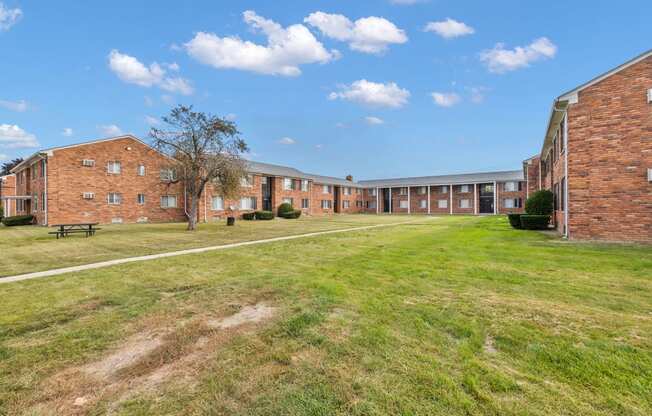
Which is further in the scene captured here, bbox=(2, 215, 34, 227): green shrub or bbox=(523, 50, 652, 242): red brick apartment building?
bbox=(2, 215, 34, 227): green shrub

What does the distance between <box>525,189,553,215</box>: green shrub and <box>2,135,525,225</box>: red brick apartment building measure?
63.3 ft

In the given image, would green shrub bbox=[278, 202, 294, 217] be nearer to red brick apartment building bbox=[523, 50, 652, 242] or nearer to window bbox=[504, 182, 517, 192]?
red brick apartment building bbox=[523, 50, 652, 242]

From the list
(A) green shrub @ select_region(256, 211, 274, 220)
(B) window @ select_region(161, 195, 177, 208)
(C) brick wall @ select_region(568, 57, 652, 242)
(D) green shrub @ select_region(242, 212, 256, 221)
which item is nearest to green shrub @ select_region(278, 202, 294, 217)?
(A) green shrub @ select_region(256, 211, 274, 220)

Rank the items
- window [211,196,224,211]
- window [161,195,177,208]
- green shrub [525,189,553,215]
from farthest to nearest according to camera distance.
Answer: window [211,196,224,211]
window [161,195,177,208]
green shrub [525,189,553,215]

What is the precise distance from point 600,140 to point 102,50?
→ 2783cm

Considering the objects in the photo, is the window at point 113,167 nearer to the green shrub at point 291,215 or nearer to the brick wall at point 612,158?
the green shrub at point 291,215

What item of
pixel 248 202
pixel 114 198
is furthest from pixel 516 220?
pixel 114 198

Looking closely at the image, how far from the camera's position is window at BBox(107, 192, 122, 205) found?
2672 centimetres

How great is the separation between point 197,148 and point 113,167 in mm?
11751

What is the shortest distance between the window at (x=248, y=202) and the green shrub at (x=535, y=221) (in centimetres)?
2710

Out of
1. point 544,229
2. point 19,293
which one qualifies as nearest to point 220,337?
point 19,293

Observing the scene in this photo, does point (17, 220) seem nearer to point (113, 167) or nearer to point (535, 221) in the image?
point (113, 167)

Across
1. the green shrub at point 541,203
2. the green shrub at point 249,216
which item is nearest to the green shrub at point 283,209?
the green shrub at point 249,216

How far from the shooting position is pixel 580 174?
41.0 ft
